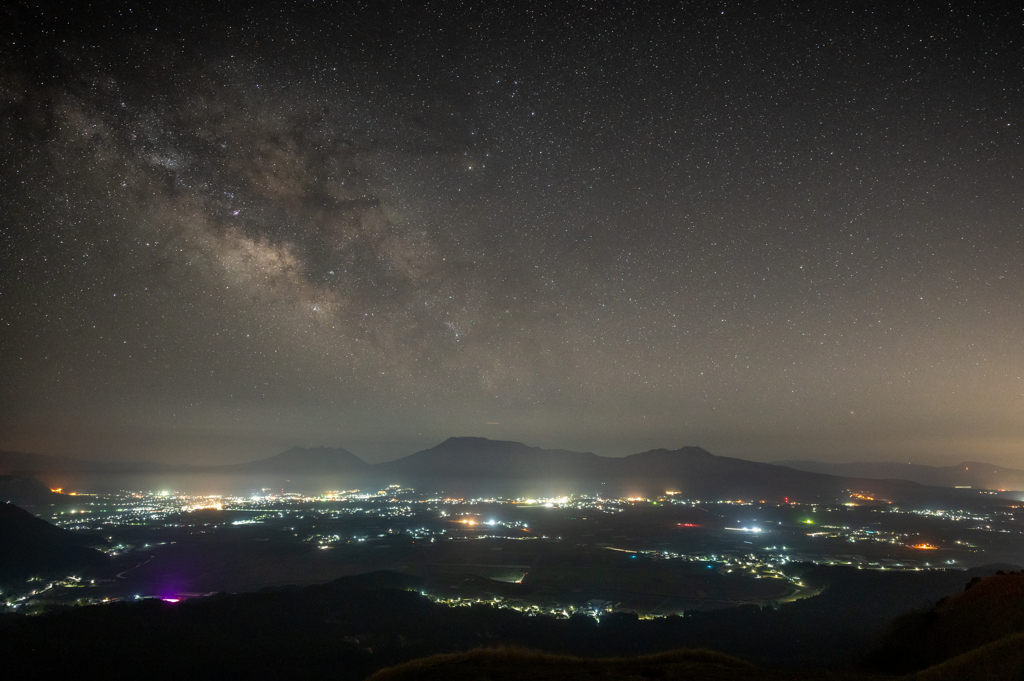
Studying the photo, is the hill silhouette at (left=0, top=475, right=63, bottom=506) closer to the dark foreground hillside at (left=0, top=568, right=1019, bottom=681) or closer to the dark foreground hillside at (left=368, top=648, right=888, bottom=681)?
the dark foreground hillside at (left=0, top=568, right=1019, bottom=681)

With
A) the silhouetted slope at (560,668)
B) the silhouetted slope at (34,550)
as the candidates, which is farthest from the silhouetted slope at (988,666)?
the silhouetted slope at (34,550)

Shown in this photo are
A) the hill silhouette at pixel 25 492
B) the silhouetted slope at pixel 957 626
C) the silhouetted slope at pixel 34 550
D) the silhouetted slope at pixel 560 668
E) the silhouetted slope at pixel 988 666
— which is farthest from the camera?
the hill silhouette at pixel 25 492

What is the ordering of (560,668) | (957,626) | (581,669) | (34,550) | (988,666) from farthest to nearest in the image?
(34,550), (957,626), (560,668), (581,669), (988,666)

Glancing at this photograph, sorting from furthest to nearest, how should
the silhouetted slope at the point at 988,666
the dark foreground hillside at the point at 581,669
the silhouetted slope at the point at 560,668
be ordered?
1. the silhouetted slope at the point at 560,668
2. the dark foreground hillside at the point at 581,669
3. the silhouetted slope at the point at 988,666

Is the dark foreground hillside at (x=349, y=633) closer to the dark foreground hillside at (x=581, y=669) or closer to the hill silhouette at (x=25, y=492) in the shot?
the dark foreground hillside at (x=581, y=669)

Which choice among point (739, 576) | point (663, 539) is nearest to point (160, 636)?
point (739, 576)

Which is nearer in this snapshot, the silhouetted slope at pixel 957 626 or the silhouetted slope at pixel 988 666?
the silhouetted slope at pixel 988 666

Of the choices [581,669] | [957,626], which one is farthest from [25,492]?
[957,626]

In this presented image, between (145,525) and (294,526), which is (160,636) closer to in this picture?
(294,526)

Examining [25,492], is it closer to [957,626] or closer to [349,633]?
[349,633]
